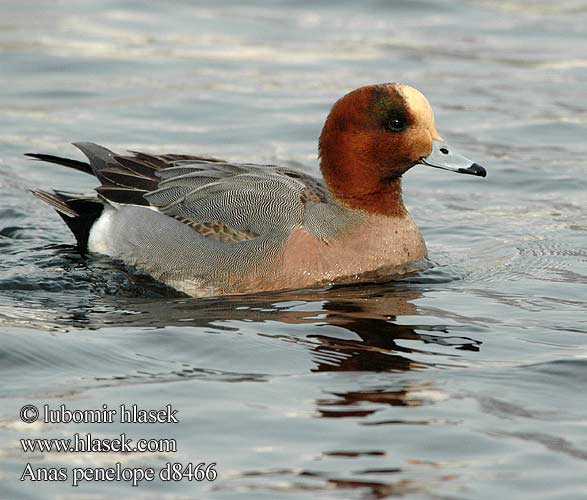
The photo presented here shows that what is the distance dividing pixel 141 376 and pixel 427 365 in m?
1.33

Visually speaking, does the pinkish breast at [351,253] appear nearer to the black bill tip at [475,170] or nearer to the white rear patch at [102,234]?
the black bill tip at [475,170]

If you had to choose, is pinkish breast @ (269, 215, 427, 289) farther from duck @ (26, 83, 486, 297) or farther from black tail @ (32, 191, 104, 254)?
black tail @ (32, 191, 104, 254)

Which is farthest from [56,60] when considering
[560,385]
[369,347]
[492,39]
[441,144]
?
[560,385]

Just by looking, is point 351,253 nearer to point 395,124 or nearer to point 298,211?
point 298,211

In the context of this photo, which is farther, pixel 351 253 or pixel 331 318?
pixel 351 253

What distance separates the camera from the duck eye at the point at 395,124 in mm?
7484

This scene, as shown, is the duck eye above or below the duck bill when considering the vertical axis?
above

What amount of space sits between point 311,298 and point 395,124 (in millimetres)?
1140

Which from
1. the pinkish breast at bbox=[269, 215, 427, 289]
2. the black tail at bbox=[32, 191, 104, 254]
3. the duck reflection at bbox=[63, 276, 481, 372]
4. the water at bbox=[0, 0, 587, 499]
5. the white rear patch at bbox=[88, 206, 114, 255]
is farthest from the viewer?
the black tail at bbox=[32, 191, 104, 254]

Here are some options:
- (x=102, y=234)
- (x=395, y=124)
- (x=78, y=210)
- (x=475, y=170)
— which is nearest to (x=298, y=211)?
(x=395, y=124)

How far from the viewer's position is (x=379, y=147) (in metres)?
7.57

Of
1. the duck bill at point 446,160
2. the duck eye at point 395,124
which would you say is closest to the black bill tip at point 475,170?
the duck bill at point 446,160

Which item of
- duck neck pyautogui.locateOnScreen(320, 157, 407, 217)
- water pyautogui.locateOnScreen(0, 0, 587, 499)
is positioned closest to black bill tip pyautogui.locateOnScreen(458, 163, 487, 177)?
duck neck pyautogui.locateOnScreen(320, 157, 407, 217)

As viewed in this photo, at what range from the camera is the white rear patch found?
813cm
